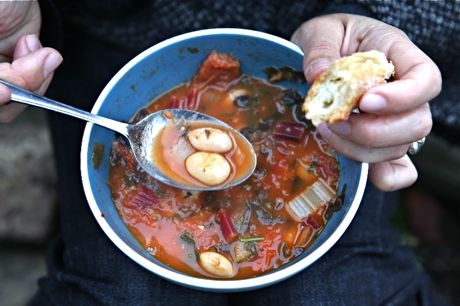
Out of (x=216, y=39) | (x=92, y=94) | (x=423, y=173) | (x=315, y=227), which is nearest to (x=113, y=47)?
(x=92, y=94)

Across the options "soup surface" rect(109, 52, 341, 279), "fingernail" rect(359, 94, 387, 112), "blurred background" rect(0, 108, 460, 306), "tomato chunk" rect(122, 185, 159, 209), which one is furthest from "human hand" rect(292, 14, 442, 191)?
"blurred background" rect(0, 108, 460, 306)

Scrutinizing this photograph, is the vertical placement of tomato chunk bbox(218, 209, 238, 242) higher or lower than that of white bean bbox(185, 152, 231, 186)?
lower

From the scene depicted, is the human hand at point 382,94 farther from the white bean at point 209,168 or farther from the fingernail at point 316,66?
the white bean at point 209,168

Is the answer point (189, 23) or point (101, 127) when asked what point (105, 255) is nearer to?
point (101, 127)

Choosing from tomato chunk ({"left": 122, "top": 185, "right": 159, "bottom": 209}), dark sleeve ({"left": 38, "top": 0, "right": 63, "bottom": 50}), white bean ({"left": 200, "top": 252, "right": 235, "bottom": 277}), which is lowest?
white bean ({"left": 200, "top": 252, "right": 235, "bottom": 277})

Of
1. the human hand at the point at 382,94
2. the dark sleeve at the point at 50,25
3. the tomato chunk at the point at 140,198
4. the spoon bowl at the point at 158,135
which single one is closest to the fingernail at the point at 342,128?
the human hand at the point at 382,94

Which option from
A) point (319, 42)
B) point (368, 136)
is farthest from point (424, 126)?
point (319, 42)

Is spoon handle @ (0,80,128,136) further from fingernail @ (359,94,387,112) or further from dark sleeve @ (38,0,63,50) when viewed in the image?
fingernail @ (359,94,387,112)
